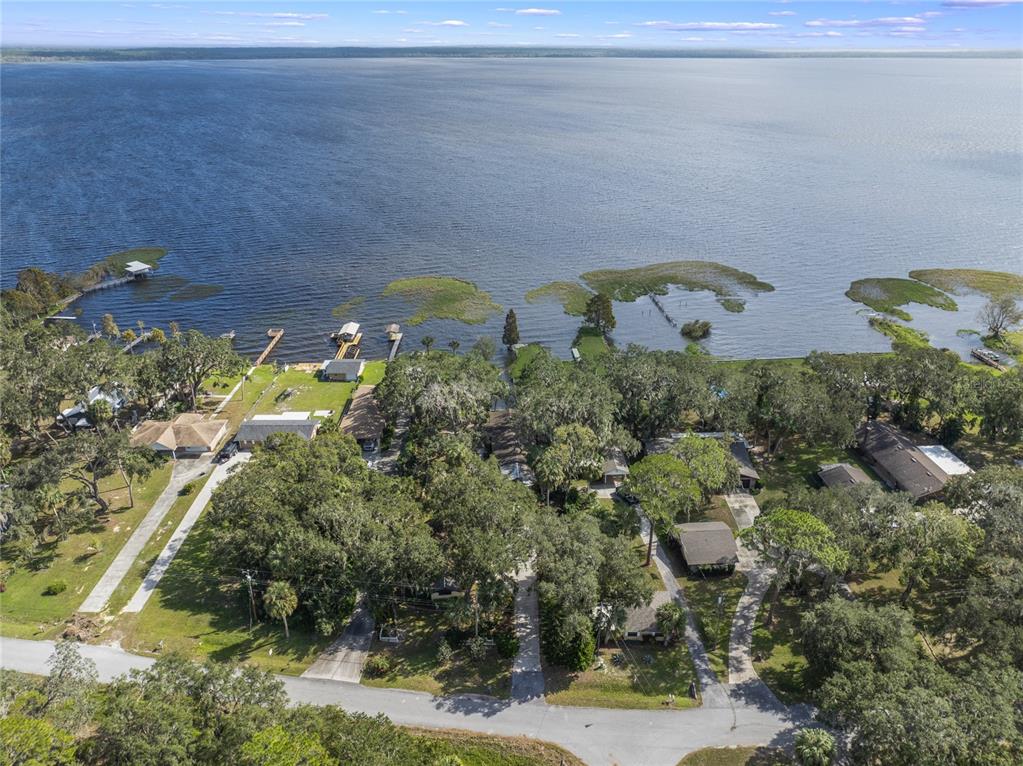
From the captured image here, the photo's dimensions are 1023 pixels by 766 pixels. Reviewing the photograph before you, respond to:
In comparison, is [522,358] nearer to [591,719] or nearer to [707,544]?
[707,544]

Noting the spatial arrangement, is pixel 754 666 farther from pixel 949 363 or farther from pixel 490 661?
pixel 949 363

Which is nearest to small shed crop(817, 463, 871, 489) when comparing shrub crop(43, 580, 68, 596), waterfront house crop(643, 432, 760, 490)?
waterfront house crop(643, 432, 760, 490)

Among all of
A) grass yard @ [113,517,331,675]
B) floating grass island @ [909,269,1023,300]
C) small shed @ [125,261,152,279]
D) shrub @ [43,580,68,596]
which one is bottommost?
grass yard @ [113,517,331,675]

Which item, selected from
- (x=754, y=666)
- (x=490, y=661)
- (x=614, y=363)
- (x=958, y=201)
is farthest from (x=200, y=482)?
(x=958, y=201)

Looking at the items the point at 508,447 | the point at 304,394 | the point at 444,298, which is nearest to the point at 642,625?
the point at 508,447

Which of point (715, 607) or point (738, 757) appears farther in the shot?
point (715, 607)

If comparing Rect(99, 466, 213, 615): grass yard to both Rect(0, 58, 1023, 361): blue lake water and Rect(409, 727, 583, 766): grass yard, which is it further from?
Rect(0, 58, 1023, 361): blue lake water
